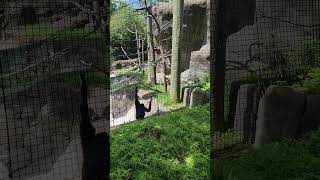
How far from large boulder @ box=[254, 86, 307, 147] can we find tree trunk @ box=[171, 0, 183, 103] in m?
0.83

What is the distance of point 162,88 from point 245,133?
0.86 metres

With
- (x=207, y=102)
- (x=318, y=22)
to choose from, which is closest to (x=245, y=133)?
(x=207, y=102)

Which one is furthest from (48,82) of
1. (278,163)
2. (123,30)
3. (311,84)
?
(311,84)

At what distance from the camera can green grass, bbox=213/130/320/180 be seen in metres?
2.63

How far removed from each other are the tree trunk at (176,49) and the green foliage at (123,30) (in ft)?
1.53

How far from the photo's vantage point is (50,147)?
253 cm

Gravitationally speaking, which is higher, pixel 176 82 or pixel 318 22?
pixel 318 22

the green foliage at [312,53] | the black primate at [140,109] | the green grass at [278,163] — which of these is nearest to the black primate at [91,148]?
the black primate at [140,109]

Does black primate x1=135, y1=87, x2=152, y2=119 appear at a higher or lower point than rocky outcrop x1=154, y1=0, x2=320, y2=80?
lower

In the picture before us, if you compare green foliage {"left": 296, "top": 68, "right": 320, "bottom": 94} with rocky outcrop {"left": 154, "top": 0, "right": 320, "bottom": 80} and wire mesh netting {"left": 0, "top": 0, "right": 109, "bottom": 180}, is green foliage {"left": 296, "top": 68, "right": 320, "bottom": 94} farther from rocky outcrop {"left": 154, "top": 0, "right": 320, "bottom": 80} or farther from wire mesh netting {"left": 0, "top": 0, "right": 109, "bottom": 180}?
wire mesh netting {"left": 0, "top": 0, "right": 109, "bottom": 180}

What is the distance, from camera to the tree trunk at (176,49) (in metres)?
3.80

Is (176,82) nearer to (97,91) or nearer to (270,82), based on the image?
(270,82)

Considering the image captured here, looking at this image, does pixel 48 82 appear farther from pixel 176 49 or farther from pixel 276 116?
pixel 276 116

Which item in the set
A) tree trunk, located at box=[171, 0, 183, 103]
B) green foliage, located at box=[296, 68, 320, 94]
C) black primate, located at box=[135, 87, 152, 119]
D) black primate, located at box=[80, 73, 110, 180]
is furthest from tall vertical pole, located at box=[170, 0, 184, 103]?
black primate, located at box=[80, 73, 110, 180]
